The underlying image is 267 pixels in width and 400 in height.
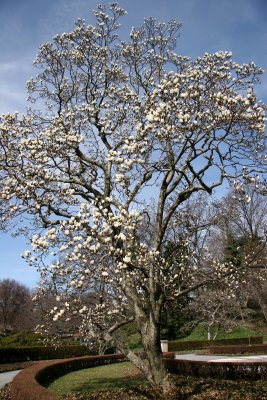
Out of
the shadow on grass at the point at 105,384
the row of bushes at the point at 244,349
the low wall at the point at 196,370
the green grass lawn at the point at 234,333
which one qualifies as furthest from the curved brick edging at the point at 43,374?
the green grass lawn at the point at 234,333

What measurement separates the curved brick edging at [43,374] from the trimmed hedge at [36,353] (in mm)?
6092

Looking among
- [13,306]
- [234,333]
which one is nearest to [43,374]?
[234,333]

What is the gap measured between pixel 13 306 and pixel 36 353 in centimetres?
3612

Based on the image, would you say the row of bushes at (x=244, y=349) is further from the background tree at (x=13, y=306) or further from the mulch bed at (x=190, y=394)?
the background tree at (x=13, y=306)

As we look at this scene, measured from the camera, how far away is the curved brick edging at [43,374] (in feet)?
27.3

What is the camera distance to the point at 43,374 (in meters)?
15.4

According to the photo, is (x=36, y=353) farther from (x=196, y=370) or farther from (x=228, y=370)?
(x=228, y=370)

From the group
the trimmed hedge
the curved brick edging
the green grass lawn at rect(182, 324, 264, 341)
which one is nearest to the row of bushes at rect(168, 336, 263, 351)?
the green grass lawn at rect(182, 324, 264, 341)

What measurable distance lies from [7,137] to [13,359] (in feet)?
68.5

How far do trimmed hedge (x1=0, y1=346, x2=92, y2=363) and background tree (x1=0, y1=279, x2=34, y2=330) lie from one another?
28819 mm

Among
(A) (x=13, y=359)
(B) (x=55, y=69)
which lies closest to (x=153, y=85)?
(B) (x=55, y=69)

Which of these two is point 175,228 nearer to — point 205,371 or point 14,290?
point 205,371

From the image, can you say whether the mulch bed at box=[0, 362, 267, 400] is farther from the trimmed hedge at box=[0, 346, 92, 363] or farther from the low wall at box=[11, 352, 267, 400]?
the trimmed hedge at box=[0, 346, 92, 363]

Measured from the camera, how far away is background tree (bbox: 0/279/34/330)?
58.8 m
